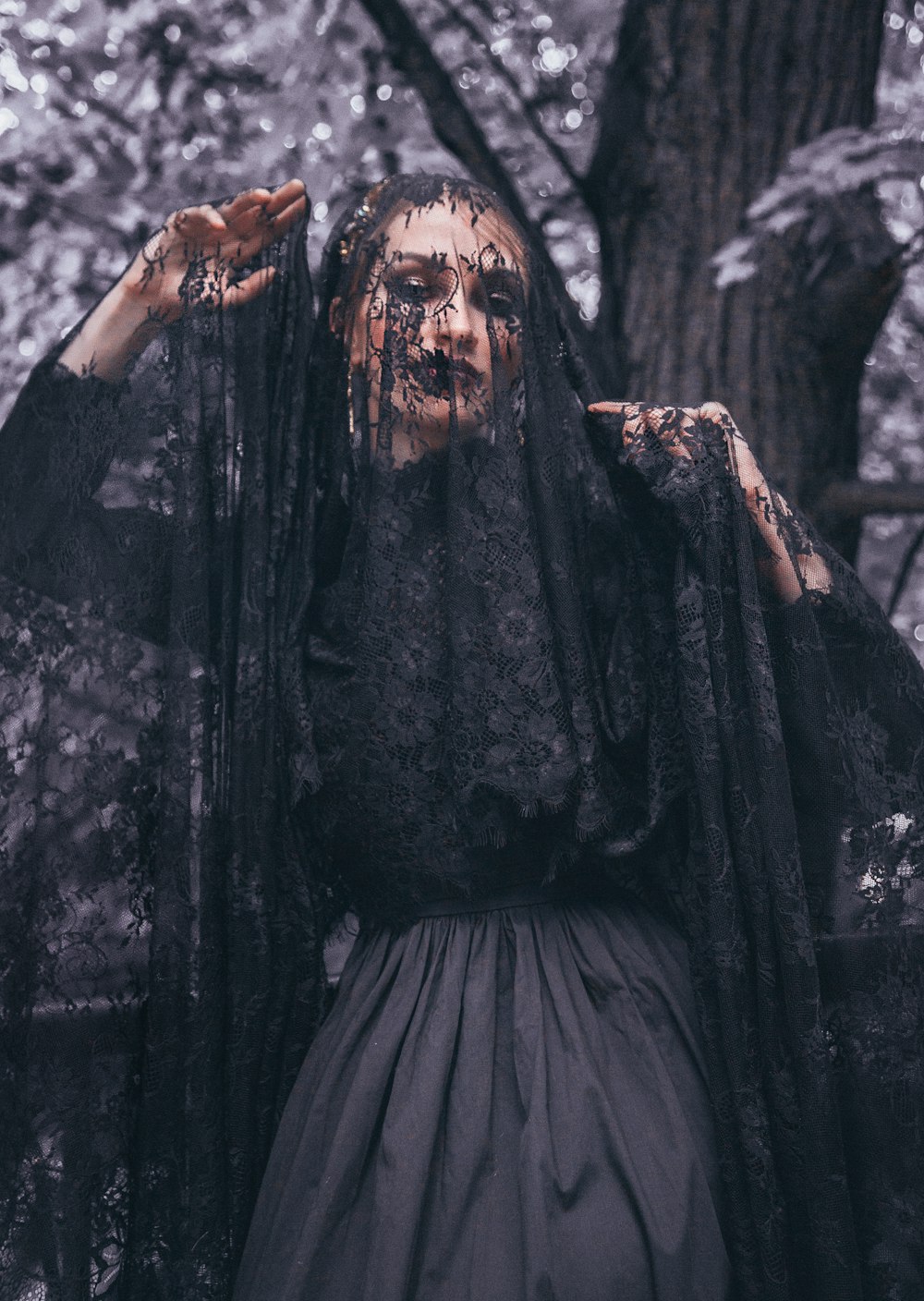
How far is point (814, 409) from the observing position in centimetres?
286

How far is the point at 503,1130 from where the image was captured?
5.57 feet

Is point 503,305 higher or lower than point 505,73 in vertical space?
lower

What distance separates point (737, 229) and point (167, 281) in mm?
1502

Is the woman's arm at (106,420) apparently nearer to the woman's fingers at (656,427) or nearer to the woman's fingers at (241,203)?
the woman's fingers at (241,203)

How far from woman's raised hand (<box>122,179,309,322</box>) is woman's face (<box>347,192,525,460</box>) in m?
0.21

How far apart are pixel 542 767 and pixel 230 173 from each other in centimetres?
271

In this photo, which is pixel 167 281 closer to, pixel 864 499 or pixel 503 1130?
pixel 503 1130

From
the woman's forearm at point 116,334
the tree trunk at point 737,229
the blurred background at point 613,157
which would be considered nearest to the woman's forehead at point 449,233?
the woman's forearm at point 116,334

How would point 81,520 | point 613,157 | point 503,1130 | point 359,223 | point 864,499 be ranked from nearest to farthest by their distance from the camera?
point 503,1130, point 81,520, point 359,223, point 864,499, point 613,157

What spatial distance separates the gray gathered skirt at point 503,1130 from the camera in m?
1.60

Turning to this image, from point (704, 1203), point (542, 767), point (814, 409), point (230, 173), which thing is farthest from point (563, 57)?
point (704, 1203)

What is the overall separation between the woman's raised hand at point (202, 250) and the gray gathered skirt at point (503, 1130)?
111cm

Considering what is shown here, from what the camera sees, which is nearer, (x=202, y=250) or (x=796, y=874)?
(x=796, y=874)

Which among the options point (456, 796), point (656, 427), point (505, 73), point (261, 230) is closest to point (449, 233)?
point (261, 230)
